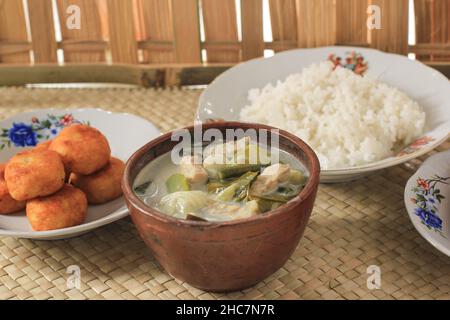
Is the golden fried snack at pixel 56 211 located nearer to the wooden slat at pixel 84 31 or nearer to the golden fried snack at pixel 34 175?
the golden fried snack at pixel 34 175

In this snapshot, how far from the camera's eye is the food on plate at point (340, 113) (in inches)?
64.6

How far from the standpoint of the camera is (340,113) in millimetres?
1727

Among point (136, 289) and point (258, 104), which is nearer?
point (136, 289)

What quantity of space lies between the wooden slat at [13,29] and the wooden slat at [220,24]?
596 mm

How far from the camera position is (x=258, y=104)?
1854 millimetres

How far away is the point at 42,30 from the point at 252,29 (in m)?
0.67

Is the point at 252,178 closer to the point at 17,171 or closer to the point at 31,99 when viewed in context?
the point at 17,171

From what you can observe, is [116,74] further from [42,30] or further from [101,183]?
[101,183]

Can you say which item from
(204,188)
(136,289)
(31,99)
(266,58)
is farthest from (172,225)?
(31,99)

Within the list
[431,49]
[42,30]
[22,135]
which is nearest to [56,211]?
[22,135]

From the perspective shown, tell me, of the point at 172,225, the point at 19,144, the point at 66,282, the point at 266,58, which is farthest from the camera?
the point at 266,58

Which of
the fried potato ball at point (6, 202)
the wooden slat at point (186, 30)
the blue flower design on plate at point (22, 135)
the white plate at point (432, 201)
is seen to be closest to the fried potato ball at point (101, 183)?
the fried potato ball at point (6, 202)

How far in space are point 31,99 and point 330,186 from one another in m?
1.03

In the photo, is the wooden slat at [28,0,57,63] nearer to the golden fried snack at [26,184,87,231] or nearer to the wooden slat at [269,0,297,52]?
the wooden slat at [269,0,297,52]
